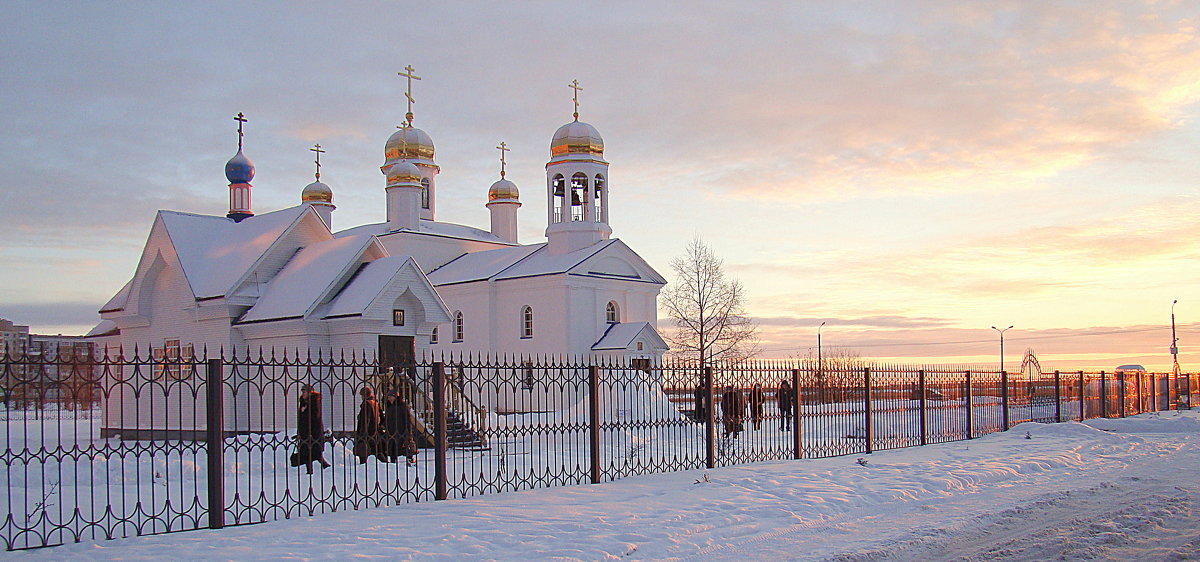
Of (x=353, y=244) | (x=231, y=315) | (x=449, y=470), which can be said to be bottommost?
(x=449, y=470)

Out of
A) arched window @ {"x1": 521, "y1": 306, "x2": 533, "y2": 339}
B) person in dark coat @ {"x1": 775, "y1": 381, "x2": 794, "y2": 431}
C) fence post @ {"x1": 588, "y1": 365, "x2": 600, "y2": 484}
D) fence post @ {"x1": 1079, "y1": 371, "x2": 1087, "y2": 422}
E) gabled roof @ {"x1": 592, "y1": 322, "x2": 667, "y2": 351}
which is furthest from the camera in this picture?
arched window @ {"x1": 521, "y1": 306, "x2": 533, "y2": 339}

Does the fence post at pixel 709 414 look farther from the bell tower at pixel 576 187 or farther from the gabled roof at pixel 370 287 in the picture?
the bell tower at pixel 576 187

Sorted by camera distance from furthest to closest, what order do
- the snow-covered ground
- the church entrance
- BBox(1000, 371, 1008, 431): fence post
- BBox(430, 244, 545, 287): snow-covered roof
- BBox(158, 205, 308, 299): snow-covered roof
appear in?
BBox(430, 244, 545, 287): snow-covered roof
BBox(158, 205, 308, 299): snow-covered roof
BBox(1000, 371, 1008, 431): fence post
the church entrance
the snow-covered ground

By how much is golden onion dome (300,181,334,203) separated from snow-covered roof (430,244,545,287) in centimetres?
785

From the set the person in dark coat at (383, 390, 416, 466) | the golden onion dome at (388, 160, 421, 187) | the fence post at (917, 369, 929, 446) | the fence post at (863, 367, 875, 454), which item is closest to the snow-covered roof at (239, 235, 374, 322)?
the person in dark coat at (383, 390, 416, 466)

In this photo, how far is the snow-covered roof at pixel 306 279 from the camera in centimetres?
2352

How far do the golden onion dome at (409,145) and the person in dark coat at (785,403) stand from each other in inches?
1184

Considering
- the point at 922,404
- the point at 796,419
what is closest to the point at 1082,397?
the point at 922,404

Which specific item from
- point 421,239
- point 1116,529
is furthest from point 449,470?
point 421,239

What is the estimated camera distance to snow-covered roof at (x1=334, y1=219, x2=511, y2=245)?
41844mm

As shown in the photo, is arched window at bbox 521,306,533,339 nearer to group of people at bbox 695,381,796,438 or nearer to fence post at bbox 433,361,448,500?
group of people at bbox 695,381,796,438

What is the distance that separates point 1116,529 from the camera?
10023mm

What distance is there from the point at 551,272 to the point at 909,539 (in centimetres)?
2598

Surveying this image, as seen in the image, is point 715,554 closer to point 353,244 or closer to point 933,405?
point 933,405
